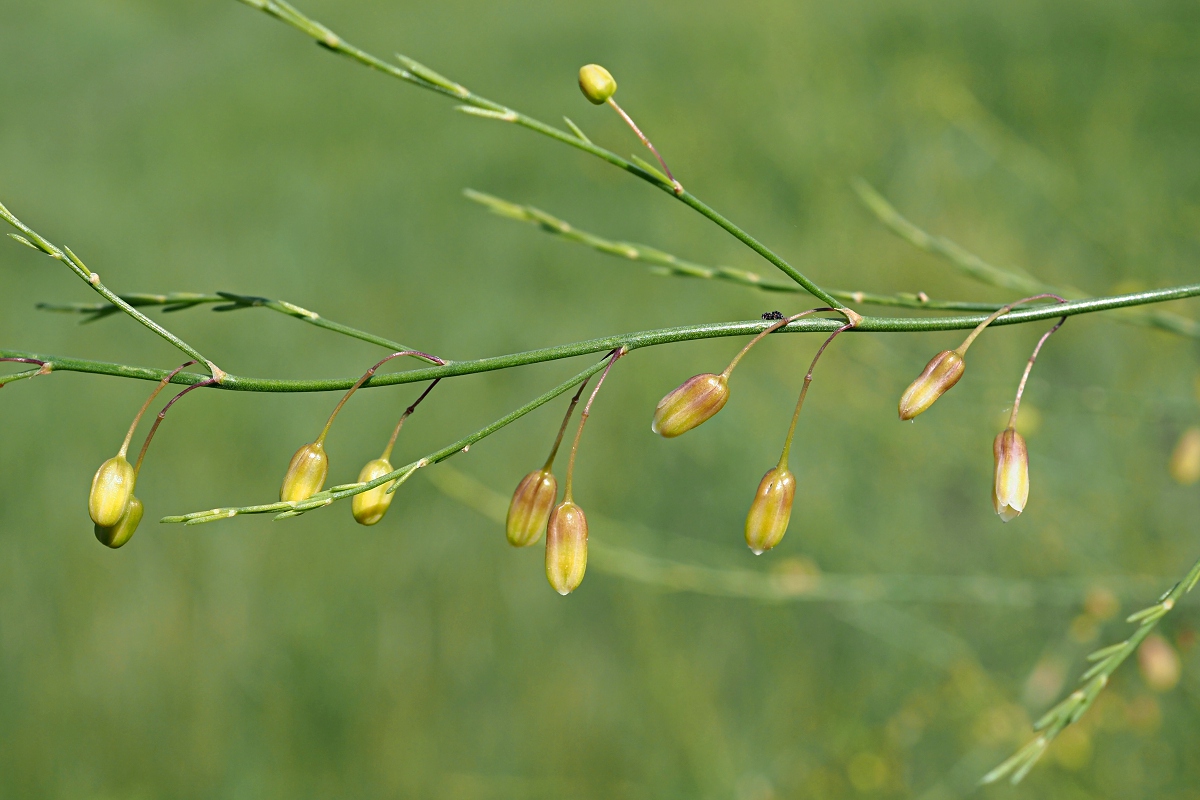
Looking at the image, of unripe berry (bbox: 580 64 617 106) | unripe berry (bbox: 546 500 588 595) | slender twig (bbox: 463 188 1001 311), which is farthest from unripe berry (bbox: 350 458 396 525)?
unripe berry (bbox: 580 64 617 106)

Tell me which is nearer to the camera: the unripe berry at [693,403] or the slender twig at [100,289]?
the slender twig at [100,289]

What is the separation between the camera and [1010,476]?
0.91 meters

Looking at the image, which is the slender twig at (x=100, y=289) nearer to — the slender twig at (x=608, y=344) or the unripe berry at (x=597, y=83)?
the slender twig at (x=608, y=344)

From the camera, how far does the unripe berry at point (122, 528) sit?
886 mm

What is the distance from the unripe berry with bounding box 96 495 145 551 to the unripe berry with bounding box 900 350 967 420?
2.32 ft

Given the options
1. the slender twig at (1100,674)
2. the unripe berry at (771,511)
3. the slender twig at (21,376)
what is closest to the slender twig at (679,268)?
Result: the unripe berry at (771,511)

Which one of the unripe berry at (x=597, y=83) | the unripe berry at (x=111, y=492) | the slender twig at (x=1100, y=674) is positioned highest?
the unripe berry at (x=597, y=83)

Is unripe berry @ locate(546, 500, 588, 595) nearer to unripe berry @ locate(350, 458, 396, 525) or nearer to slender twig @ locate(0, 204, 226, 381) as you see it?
unripe berry @ locate(350, 458, 396, 525)

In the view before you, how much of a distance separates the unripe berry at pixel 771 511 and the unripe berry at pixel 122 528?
22.3 inches

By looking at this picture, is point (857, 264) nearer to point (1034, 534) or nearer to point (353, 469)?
point (1034, 534)

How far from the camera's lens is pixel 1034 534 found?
2459 millimetres

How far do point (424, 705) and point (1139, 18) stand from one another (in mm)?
3997

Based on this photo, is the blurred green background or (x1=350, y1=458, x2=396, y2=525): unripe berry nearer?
(x1=350, y1=458, x2=396, y2=525): unripe berry

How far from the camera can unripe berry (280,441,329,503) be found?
894mm
